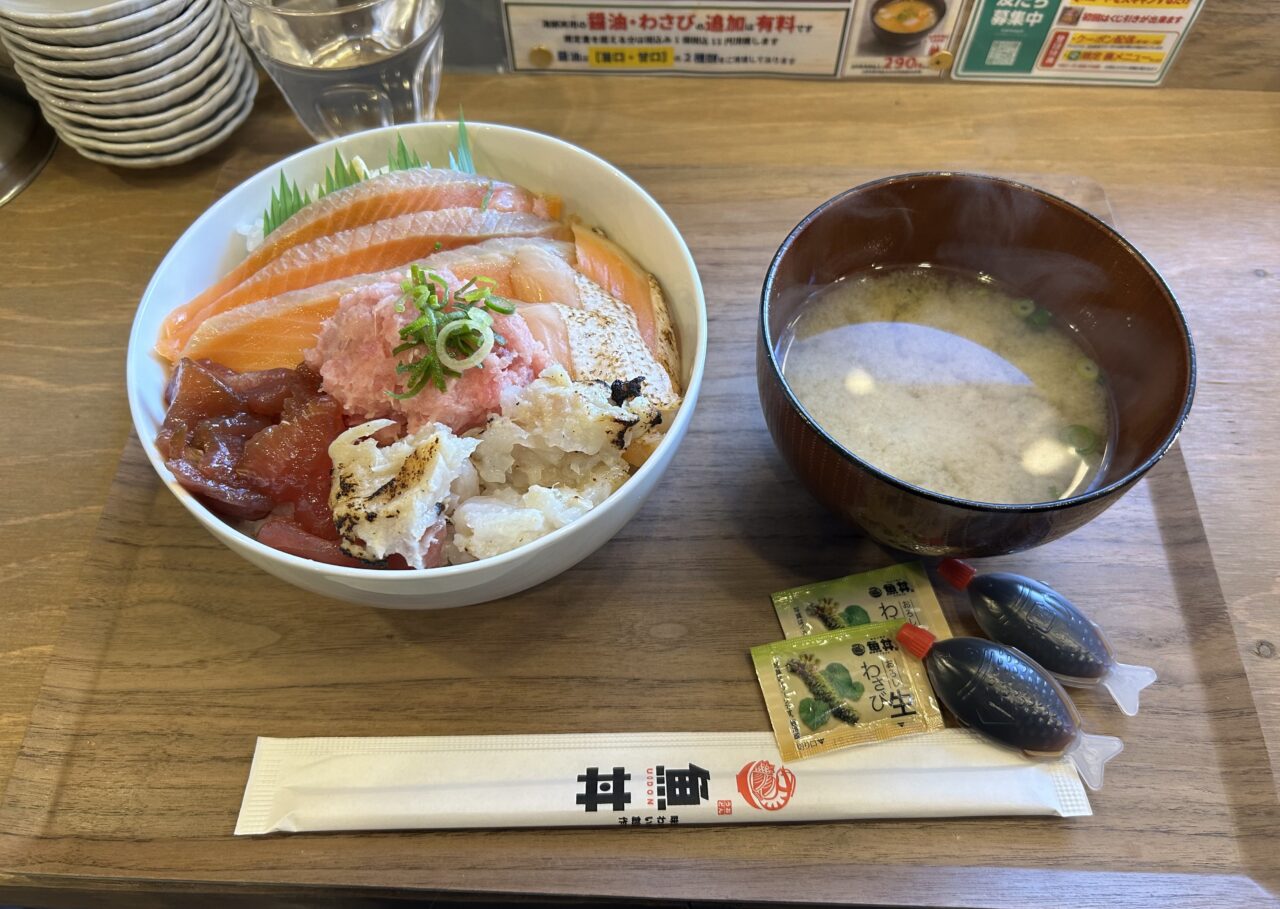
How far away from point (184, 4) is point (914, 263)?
4.70 ft

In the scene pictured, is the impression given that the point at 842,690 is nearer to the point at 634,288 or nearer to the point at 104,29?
the point at 634,288

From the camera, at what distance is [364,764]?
1.02 m

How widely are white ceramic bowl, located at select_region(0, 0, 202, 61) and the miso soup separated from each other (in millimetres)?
1313

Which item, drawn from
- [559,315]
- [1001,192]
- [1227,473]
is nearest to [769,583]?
[559,315]

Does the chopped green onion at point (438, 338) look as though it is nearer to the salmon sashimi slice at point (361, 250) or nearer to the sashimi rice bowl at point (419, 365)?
the sashimi rice bowl at point (419, 365)

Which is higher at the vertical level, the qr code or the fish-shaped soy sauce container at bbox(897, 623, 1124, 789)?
the qr code

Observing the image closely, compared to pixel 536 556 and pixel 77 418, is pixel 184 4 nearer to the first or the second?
pixel 77 418

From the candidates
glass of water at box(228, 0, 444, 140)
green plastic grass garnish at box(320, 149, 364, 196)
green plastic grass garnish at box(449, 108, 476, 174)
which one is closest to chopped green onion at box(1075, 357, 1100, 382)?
green plastic grass garnish at box(449, 108, 476, 174)

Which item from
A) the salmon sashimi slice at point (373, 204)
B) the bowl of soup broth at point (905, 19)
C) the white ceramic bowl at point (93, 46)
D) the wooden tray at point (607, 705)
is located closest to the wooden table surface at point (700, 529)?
the wooden tray at point (607, 705)

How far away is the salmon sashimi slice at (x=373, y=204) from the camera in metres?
1.27

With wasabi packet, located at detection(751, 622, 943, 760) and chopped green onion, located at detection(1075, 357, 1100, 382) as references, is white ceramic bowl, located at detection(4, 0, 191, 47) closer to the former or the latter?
wasabi packet, located at detection(751, 622, 943, 760)

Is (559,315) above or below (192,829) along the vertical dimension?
above

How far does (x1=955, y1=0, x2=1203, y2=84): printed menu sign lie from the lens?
164cm

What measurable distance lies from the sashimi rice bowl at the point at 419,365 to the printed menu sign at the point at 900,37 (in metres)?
0.79
